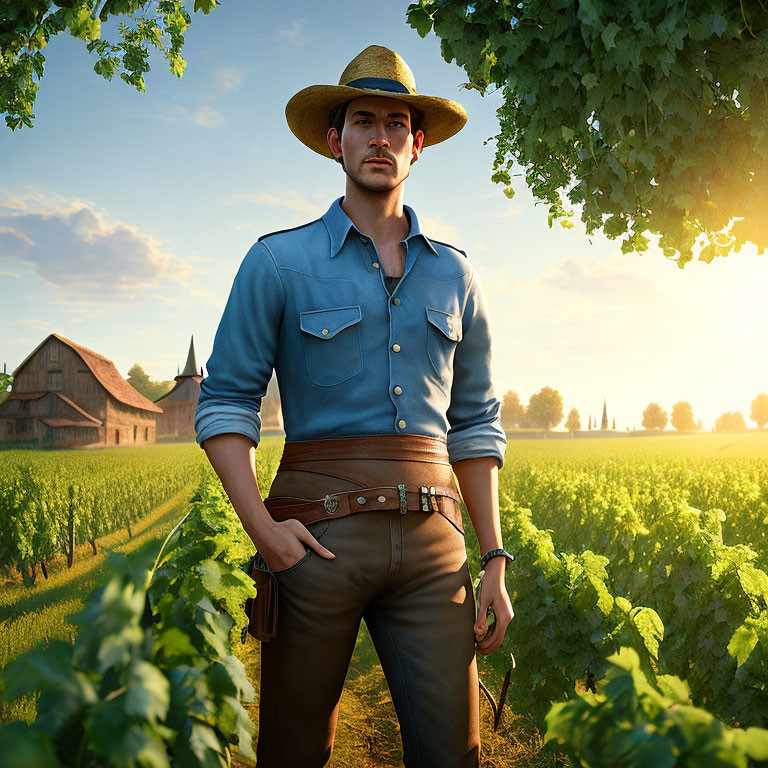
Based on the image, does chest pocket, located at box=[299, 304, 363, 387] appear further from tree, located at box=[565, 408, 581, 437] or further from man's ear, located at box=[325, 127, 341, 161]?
tree, located at box=[565, 408, 581, 437]

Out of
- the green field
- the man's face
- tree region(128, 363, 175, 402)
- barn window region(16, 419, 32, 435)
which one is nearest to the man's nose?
the man's face

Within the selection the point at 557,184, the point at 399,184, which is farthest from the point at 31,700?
the point at 557,184

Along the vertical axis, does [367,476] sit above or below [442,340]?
below

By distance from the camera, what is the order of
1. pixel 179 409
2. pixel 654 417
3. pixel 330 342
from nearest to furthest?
1. pixel 330 342
2. pixel 179 409
3. pixel 654 417

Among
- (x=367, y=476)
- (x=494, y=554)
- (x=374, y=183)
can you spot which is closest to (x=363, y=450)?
(x=367, y=476)

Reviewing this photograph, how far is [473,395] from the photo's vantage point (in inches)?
102

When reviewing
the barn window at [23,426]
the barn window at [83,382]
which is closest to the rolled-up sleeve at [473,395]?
the barn window at [23,426]

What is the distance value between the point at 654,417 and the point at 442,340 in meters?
133

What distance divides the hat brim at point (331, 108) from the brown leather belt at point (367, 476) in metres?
1.27

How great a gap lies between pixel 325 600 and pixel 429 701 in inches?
18.7

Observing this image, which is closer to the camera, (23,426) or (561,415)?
(23,426)

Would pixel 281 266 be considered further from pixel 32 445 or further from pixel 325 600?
pixel 32 445

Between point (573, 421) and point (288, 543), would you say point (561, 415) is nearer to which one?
point (573, 421)

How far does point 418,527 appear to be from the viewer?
213 centimetres
